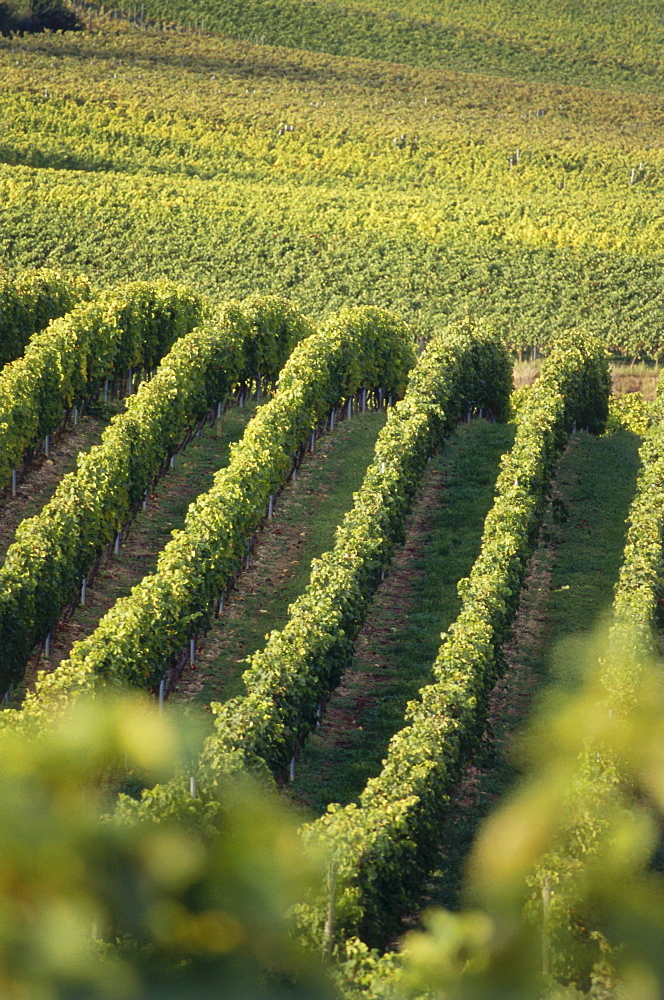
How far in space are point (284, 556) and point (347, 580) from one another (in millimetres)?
5603

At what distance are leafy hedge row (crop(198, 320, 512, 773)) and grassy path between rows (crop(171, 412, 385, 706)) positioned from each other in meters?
1.18

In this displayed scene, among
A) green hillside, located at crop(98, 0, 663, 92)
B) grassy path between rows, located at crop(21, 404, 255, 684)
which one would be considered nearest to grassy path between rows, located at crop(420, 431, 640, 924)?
grassy path between rows, located at crop(21, 404, 255, 684)

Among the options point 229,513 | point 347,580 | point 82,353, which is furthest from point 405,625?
point 82,353

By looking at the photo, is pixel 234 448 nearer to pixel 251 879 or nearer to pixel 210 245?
pixel 251 879

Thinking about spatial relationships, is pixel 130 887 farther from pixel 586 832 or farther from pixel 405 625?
pixel 405 625

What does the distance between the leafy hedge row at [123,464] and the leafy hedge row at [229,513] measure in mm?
1548

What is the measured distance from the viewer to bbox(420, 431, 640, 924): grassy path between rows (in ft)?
67.2

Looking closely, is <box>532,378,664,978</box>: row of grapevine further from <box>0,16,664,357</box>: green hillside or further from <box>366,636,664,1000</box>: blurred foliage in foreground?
<box>0,16,664,357</box>: green hillside

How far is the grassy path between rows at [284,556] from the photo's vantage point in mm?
25031

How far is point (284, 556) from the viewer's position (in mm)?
30062

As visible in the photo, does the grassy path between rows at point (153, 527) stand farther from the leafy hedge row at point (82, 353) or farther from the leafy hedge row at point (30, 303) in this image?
the leafy hedge row at point (30, 303)

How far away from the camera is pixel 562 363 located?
37875mm

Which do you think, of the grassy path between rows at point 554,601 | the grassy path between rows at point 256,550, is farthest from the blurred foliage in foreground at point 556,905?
the grassy path between rows at point 256,550

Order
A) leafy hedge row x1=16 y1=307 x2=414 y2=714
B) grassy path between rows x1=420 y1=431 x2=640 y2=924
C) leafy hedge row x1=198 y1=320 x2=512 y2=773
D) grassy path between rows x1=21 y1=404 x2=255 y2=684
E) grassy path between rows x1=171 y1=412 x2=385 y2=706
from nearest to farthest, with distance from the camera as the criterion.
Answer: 1. leafy hedge row x1=198 y1=320 x2=512 y2=773
2. grassy path between rows x1=420 y1=431 x2=640 y2=924
3. leafy hedge row x1=16 y1=307 x2=414 y2=714
4. grassy path between rows x1=171 y1=412 x2=385 y2=706
5. grassy path between rows x1=21 y1=404 x2=255 y2=684
